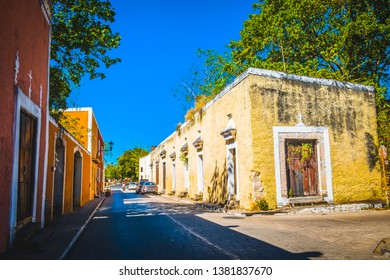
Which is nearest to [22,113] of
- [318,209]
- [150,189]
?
[318,209]

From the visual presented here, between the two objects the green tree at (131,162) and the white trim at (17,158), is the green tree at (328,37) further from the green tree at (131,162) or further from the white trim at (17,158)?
the green tree at (131,162)

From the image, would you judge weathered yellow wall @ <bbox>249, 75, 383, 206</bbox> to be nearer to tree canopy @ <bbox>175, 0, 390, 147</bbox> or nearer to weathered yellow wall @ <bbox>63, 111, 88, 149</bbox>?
tree canopy @ <bbox>175, 0, 390, 147</bbox>

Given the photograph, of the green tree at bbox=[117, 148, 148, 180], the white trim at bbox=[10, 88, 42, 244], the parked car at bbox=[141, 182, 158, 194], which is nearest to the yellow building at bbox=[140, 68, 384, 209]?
the white trim at bbox=[10, 88, 42, 244]

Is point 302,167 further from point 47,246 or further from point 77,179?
point 77,179

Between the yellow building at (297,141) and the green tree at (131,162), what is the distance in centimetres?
5460

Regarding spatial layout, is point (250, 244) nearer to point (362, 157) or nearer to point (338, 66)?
point (362, 157)

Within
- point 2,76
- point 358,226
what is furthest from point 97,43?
point 358,226

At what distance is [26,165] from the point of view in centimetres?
604

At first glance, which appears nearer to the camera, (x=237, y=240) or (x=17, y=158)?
(x=17, y=158)

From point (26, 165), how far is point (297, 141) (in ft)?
30.6

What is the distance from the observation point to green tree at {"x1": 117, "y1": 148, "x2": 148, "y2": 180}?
66.6m

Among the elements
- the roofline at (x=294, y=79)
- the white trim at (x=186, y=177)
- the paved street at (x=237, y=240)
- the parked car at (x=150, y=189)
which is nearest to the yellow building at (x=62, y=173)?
the paved street at (x=237, y=240)

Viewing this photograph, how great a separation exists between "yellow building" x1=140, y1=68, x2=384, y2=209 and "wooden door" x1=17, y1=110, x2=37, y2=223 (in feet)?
23.2

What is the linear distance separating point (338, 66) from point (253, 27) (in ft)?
19.7
